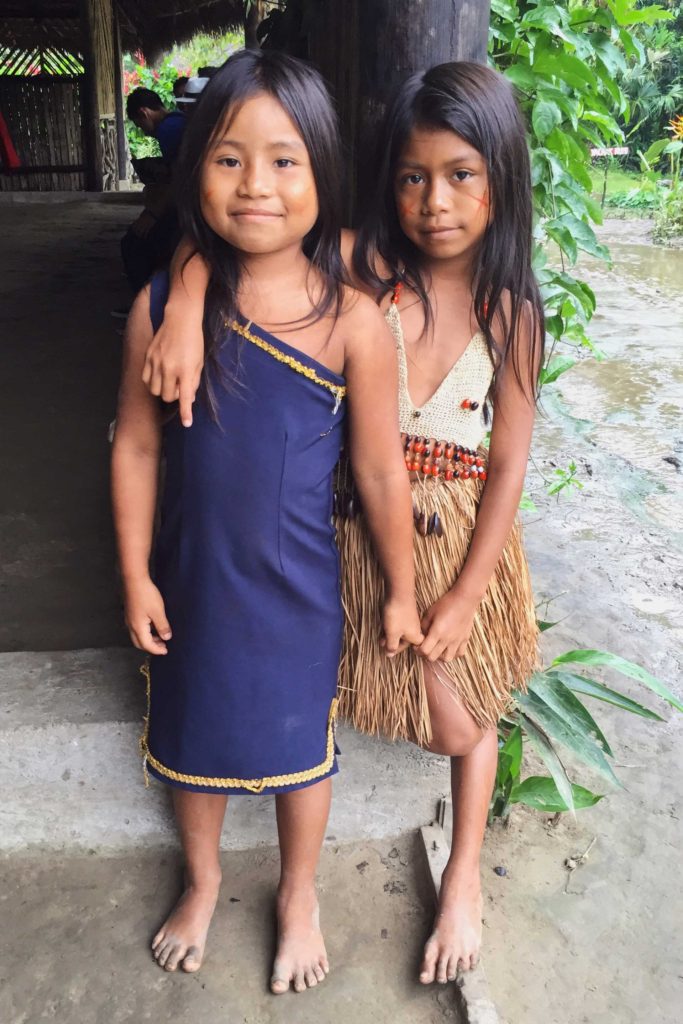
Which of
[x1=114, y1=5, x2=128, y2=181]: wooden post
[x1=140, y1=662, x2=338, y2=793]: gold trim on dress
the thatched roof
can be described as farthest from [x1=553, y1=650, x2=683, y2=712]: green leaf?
[x1=114, y1=5, x2=128, y2=181]: wooden post

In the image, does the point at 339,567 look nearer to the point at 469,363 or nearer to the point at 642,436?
the point at 469,363

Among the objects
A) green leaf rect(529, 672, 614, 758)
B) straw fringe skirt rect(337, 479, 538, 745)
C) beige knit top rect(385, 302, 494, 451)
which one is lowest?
green leaf rect(529, 672, 614, 758)

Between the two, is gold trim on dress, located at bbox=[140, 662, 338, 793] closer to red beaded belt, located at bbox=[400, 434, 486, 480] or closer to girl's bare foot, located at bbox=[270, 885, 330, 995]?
girl's bare foot, located at bbox=[270, 885, 330, 995]

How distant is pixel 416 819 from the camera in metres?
1.64

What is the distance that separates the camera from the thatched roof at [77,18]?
8.79m

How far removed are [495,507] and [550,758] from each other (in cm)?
56

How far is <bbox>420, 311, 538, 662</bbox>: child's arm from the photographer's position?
1289 millimetres

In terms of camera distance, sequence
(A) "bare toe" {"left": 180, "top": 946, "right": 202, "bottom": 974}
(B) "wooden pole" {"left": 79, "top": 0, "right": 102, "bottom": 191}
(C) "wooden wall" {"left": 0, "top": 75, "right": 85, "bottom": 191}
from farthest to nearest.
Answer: (C) "wooden wall" {"left": 0, "top": 75, "right": 85, "bottom": 191} < (B) "wooden pole" {"left": 79, "top": 0, "right": 102, "bottom": 191} < (A) "bare toe" {"left": 180, "top": 946, "right": 202, "bottom": 974}

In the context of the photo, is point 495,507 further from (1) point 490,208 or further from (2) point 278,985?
(2) point 278,985

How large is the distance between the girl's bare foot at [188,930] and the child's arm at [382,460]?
21.2 inches

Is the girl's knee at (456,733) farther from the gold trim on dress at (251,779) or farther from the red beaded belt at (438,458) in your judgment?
the red beaded belt at (438,458)

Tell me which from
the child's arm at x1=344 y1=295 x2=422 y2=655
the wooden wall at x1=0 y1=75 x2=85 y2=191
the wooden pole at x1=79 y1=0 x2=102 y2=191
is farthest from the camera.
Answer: the wooden wall at x1=0 y1=75 x2=85 y2=191

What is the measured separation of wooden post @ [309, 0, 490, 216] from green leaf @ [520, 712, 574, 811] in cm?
108

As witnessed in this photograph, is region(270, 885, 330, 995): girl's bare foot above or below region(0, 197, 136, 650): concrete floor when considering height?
below
